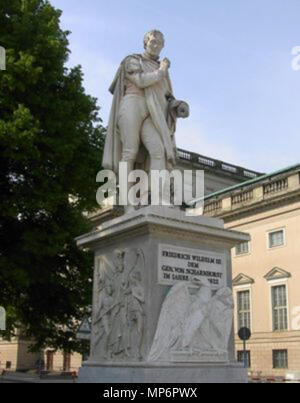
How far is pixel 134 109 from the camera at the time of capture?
903cm

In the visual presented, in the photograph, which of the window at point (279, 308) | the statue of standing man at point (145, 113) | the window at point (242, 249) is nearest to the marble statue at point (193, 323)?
the statue of standing man at point (145, 113)

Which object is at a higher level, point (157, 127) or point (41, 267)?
point (157, 127)

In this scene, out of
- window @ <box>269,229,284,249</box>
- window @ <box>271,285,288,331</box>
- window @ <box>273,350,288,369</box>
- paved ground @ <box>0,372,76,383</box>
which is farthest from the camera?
window @ <box>269,229,284,249</box>

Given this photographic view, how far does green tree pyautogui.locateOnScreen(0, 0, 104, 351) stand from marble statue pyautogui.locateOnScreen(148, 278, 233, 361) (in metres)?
8.25

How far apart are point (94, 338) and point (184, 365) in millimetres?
1658

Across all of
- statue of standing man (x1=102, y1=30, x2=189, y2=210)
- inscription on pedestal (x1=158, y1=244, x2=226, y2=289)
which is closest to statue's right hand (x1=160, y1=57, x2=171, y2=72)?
statue of standing man (x1=102, y1=30, x2=189, y2=210)

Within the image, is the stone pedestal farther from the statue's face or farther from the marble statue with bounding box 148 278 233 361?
the statue's face

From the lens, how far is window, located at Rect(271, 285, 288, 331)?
114 ft

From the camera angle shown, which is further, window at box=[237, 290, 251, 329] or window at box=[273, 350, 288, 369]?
window at box=[237, 290, 251, 329]

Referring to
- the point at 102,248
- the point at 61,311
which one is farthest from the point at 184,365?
the point at 61,311

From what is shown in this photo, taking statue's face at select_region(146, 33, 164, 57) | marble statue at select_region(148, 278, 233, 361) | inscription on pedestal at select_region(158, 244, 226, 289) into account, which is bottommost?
marble statue at select_region(148, 278, 233, 361)

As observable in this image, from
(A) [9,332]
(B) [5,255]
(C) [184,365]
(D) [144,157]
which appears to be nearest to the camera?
(C) [184,365]
